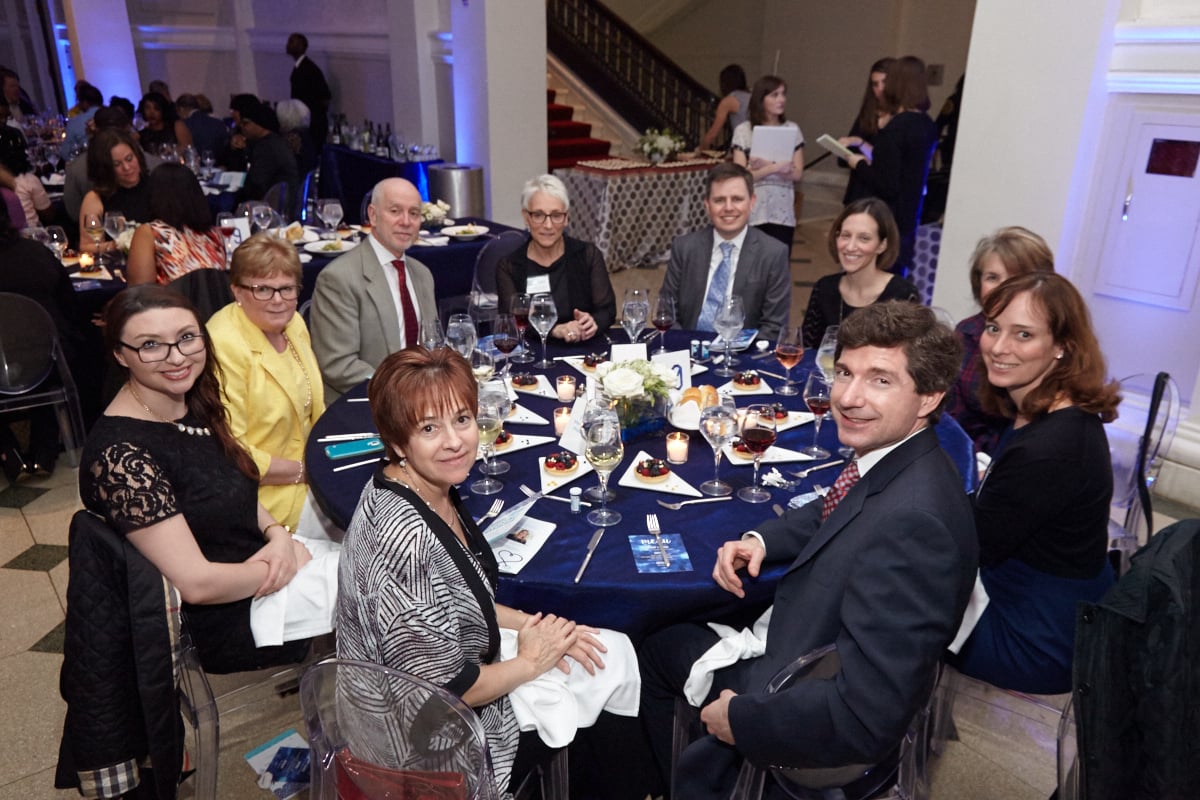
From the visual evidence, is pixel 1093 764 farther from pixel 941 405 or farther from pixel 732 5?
pixel 732 5

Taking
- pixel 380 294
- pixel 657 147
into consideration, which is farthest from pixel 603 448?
pixel 657 147

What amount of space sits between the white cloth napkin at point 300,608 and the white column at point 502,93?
19.8 feet

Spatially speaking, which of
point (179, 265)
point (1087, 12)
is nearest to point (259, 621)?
point (179, 265)

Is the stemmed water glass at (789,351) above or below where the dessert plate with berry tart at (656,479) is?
above

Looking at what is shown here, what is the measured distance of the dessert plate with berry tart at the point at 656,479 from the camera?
2.05m

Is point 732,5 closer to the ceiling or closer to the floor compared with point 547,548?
closer to the ceiling

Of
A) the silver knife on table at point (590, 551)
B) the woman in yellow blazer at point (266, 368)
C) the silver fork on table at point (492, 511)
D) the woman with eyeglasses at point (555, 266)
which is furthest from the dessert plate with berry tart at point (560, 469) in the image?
the woman with eyeglasses at point (555, 266)

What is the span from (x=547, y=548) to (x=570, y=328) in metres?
1.53

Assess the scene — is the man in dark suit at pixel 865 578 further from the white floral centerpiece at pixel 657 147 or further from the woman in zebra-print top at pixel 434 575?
the white floral centerpiece at pixel 657 147

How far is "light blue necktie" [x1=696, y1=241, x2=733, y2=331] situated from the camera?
3631mm

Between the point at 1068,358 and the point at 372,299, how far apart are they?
2.33 metres

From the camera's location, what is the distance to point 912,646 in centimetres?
137

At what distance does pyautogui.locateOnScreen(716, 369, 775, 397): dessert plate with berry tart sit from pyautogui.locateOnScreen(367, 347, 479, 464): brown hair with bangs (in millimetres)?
1234

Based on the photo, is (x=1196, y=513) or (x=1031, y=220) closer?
(x=1196, y=513)
